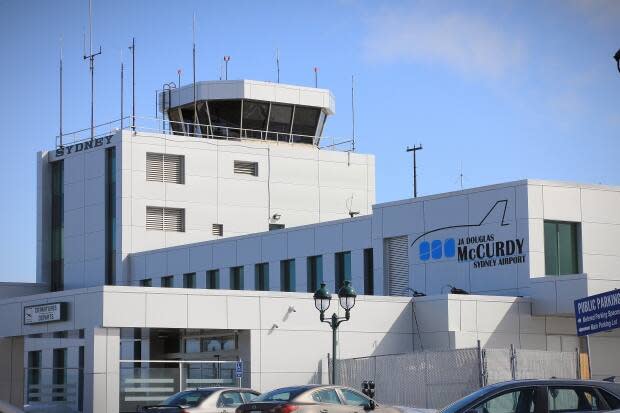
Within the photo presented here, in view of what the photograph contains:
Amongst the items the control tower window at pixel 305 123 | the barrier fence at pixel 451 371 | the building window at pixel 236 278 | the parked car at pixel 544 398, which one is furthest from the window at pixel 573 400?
the control tower window at pixel 305 123

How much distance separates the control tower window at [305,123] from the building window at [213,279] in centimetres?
Answer: 1570

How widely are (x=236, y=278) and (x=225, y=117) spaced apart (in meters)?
15.6

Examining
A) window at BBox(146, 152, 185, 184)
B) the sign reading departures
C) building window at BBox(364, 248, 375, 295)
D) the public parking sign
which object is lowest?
the public parking sign

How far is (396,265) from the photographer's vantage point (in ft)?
164

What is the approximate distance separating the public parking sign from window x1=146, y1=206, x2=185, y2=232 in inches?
1666

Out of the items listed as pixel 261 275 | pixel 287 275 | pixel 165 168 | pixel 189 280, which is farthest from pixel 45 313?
pixel 165 168

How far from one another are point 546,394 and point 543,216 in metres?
27.2

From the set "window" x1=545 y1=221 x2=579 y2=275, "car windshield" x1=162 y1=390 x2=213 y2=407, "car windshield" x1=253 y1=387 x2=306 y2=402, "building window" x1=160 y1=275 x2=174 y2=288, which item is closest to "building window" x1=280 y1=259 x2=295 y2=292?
"building window" x1=160 y1=275 x2=174 y2=288

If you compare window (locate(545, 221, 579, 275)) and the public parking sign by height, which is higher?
window (locate(545, 221, 579, 275))

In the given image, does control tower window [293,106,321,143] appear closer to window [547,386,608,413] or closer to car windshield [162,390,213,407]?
car windshield [162,390,213,407]

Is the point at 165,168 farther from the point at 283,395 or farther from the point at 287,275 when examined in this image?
the point at 283,395

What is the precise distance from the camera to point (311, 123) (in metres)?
73.0

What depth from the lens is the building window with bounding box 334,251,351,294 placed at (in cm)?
5278

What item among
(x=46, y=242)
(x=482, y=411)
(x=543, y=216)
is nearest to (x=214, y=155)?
(x=46, y=242)
